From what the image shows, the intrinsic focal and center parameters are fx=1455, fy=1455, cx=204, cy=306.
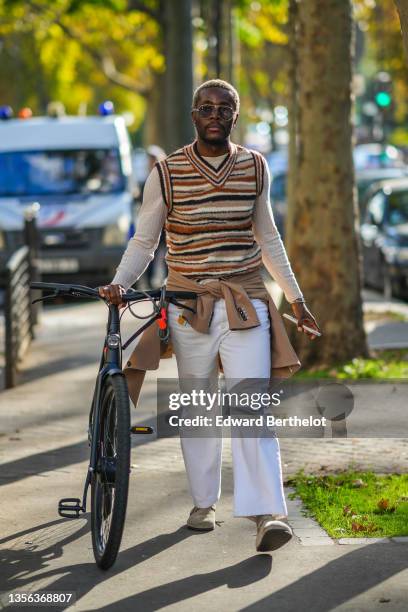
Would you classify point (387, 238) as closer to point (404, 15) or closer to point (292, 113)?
point (292, 113)

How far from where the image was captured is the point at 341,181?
11.5 meters

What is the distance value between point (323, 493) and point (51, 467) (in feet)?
5.57

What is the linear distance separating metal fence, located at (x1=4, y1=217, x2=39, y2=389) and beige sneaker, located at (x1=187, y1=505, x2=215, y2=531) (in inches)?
198

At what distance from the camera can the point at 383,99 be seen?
29.2 m

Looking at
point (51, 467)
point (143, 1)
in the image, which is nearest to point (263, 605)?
point (51, 467)

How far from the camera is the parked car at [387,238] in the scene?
1855cm

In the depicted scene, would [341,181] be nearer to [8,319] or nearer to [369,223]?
[8,319]

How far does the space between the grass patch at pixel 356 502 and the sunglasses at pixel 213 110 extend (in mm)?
1834

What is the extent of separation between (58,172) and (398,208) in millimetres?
4605

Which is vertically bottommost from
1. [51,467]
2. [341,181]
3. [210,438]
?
[51,467]

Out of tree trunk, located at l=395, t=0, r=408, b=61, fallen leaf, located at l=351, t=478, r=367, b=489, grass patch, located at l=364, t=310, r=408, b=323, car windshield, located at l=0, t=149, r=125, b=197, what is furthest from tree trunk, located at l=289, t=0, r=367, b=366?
car windshield, located at l=0, t=149, r=125, b=197

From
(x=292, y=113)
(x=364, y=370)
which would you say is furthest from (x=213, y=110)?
(x=292, y=113)

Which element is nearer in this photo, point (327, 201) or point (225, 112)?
point (225, 112)

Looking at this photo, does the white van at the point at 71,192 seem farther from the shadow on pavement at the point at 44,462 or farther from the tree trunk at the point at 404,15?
the tree trunk at the point at 404,15
